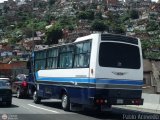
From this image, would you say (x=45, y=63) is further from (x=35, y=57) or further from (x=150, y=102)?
(x=150, y=102)

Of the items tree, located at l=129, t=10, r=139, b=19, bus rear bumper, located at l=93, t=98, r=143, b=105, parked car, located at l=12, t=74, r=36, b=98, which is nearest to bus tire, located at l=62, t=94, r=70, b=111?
bus rear bumper, located at l=93, t=98, r=143, b=105

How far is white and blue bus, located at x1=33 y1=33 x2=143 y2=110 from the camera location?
17250 millimetres

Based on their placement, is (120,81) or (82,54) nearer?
(120,81)

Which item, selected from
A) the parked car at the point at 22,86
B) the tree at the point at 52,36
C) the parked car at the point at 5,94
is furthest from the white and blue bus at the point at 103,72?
the tree at the point at 52,36

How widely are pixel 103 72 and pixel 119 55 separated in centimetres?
119

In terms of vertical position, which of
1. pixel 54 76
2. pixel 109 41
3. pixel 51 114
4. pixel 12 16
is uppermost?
pixel 12 16

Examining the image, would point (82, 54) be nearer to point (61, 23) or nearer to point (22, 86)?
point (22, 86)

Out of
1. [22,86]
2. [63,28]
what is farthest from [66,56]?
[63,28]

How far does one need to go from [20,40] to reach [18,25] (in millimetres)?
21186

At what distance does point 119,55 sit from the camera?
18016 mm

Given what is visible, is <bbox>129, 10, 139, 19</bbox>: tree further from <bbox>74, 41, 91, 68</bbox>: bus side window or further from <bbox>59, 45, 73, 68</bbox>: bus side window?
<bbox>74, 41, 91, 68</bbox>: bus side window

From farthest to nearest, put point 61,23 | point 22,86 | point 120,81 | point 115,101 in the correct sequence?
point 61,23, point 22,86, point 120,81, point 115,101

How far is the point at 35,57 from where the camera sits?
82.9 feet

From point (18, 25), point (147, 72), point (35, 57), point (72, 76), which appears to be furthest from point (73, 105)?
point (18, 25)
